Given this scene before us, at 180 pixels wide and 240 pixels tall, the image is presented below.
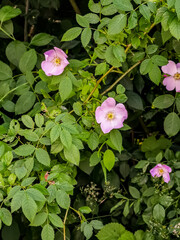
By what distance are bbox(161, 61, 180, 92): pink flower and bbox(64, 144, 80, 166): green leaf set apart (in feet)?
1.69

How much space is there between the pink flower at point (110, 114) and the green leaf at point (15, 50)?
45cm

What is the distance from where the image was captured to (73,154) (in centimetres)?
129

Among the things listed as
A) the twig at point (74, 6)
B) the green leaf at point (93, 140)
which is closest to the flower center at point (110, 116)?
the green leaf at point (93, 140)

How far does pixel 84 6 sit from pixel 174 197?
3.25ft

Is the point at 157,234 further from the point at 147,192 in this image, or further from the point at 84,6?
the point at 84,6

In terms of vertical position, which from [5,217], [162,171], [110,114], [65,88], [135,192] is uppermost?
[65,88]

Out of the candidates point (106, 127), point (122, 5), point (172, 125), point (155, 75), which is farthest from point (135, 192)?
point (122, 5)

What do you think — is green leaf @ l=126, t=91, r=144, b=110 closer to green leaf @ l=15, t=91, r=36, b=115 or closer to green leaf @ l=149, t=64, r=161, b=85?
green leaf @ l=149, t=64, r=161, b=85

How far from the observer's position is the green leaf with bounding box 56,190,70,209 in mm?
1224

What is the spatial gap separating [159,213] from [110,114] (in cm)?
53

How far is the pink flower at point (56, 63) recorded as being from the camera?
1.34 meters

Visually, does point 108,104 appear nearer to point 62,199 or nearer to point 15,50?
point 62,199

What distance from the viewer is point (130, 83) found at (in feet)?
5.23

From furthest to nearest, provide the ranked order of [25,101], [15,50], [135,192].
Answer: [135,192] → [15,50] → [25,101]
